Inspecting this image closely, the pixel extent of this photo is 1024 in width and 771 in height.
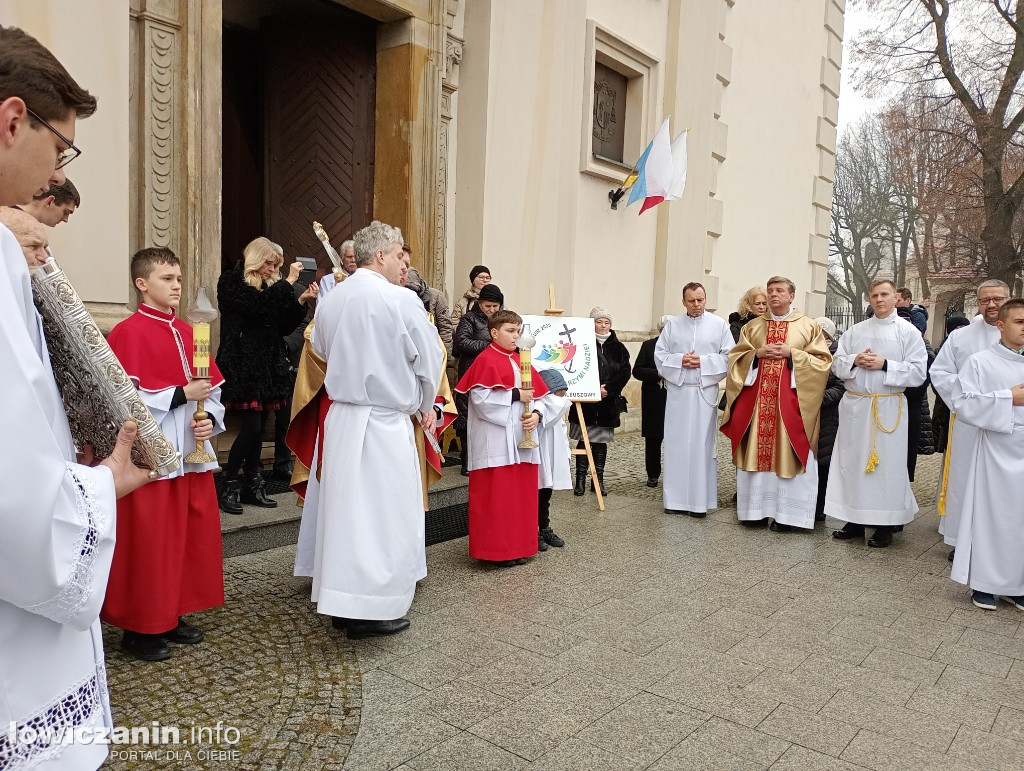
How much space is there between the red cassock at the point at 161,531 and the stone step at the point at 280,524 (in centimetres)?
127

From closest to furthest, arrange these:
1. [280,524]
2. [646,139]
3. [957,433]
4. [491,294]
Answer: [280,524] → [957,433] → [491,294] → [646,139]

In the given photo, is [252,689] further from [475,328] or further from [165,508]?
[475,328]

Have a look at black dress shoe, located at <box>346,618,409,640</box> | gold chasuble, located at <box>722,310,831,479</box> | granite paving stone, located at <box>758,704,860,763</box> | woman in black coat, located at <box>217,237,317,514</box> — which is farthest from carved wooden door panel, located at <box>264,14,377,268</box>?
granite paving stone, located at <box>758,704,860,763</box>

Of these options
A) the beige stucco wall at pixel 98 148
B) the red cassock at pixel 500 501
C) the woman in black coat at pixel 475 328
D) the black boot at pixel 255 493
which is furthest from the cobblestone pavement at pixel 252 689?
the woman in black coat at pixel 475 328

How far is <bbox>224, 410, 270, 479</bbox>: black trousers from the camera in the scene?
574 centimetres

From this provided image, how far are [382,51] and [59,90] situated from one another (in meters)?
7.52

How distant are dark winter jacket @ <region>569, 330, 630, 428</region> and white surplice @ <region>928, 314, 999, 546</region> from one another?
105 inches

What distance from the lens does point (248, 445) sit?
229 inches

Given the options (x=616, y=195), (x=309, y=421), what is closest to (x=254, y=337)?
(x=309, y=421)

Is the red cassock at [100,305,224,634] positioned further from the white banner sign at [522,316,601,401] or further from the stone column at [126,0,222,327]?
the white banner sign at [522,316,601,401]

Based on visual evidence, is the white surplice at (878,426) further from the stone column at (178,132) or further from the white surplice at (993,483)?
the stone column at (178,132)

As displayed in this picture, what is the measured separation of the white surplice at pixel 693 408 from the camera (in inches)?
275

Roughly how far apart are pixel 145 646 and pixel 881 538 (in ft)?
16.9

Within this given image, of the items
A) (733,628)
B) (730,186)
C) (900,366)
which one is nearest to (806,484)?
(900,366)
